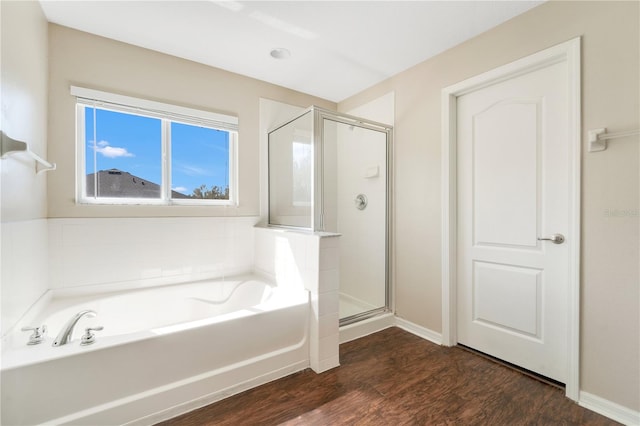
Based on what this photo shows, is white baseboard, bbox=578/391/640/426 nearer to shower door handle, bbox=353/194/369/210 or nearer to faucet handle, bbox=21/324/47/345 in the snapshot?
shower door handle, bbox=353/194/369/210

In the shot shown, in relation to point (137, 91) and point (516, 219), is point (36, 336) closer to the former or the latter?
point (137, 91)

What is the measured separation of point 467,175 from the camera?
226 centimetres

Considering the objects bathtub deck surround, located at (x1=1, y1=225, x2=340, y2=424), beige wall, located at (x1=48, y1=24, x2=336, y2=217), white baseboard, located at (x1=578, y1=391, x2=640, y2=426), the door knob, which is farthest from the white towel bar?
beige wall, located at (x1=48, y1=24, x2=336, y2=217)

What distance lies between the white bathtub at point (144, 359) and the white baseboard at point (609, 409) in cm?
166

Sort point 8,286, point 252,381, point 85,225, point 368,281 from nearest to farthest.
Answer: point 8,286 < point 252,381 < point 85,225 < point 368,281

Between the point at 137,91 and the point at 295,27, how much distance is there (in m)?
1.40

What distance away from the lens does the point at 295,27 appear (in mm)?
2049

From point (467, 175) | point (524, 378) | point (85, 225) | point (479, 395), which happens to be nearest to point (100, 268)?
point (85, 225)

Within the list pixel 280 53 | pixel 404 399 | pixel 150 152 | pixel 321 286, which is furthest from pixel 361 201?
pixel 150 152

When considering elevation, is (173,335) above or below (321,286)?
below

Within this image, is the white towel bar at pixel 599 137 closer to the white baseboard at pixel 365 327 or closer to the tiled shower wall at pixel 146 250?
the white baseboard at pixel 365 327

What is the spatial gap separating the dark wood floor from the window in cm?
173

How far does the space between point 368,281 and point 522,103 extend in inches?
77.7

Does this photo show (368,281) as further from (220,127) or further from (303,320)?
(220,127)
